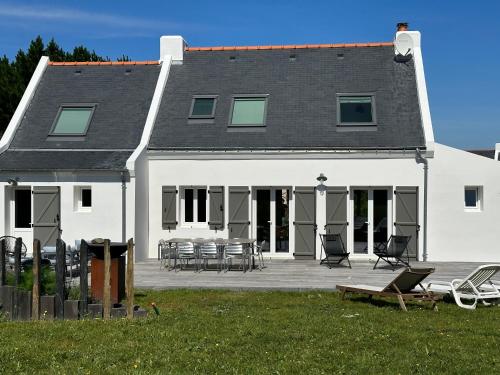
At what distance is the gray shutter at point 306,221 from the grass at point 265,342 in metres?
7.41

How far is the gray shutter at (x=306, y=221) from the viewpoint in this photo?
18.0m

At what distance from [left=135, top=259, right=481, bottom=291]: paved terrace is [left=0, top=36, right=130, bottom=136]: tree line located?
1955cm

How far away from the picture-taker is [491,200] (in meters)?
17.7

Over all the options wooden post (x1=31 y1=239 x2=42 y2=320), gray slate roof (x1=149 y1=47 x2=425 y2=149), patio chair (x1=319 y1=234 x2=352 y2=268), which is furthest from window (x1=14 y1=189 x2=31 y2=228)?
wooden post (x1=31 y1=239 x2=42 y2=320)

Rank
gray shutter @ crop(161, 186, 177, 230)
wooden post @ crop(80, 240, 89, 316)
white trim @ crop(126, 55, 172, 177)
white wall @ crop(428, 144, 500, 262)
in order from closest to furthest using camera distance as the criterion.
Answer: wooden post @ crop(80, 240, 89, 316), white trim @ crop(126, 55, 172, 177), white wall @ crop(428, 144, 500, 262), gray shutter @ crop(161, 186, 177, 230)

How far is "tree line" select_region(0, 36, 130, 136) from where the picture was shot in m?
33.1

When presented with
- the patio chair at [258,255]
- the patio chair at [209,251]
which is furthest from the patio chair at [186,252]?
the patio chair at [258,255]

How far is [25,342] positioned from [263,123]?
41.4 ft

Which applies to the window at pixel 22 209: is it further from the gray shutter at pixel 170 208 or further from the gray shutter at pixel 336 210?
the gray shutter at pixel 336 210

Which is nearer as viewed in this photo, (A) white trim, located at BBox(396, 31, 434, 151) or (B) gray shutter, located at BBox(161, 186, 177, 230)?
(A) white trim, located at BBox(396, 31, 434, 151)

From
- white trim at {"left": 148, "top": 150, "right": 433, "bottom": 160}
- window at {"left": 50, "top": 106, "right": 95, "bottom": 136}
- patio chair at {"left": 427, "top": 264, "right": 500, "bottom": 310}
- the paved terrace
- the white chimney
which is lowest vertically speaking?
the paved terrace

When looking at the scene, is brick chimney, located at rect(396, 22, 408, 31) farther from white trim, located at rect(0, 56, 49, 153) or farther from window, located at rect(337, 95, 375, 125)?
white trim, located at rect(0, 56, 49, 153)

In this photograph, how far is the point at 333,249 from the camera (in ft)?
53.5

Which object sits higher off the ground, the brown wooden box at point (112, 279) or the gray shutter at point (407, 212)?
the gray shutter at point (407, 212)
